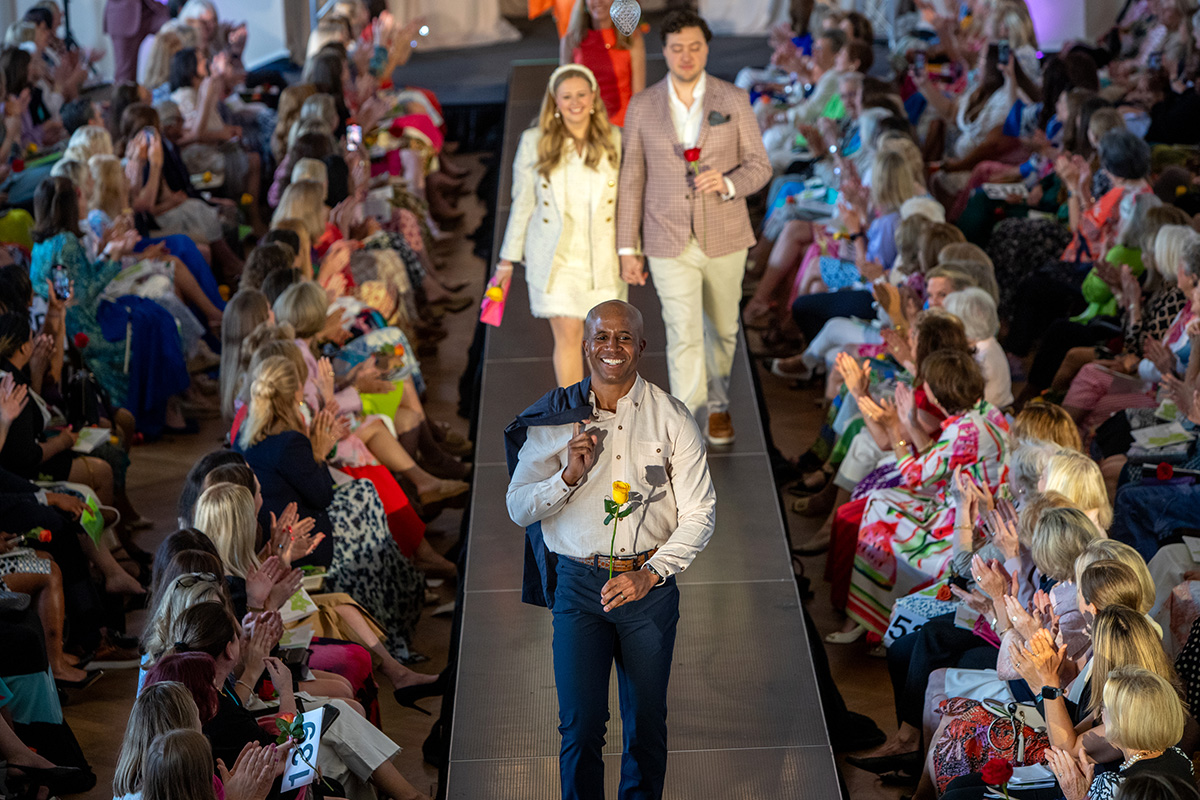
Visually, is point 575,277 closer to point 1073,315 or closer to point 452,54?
point 1073,315

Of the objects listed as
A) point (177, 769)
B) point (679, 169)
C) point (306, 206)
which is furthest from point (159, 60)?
point (177, 769)

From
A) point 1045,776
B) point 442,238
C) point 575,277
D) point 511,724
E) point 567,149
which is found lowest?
point 442,238

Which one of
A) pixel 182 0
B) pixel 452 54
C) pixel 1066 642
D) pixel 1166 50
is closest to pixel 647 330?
pixel 1066 642

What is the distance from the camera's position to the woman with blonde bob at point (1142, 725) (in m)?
3.04

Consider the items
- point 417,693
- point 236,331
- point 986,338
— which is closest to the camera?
point 417,693

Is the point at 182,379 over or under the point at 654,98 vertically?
under

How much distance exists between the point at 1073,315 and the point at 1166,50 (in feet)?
11.9

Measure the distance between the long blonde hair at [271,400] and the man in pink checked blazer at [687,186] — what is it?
1239 millimetres

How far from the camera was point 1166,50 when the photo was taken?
9.49 metres

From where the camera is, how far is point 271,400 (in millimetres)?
4785

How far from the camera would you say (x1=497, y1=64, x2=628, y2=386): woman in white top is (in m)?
4.98

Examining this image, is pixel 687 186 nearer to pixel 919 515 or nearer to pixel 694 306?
pixel 694 306

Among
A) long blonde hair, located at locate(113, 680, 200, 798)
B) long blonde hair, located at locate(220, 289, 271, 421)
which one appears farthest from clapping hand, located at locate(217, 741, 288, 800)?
long blonde hair, located at locate(220, 289, 271, 421)

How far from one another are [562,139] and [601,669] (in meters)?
2.24
